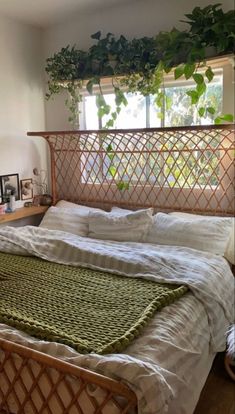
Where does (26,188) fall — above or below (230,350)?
above

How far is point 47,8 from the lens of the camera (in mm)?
3049

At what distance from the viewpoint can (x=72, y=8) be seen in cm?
309

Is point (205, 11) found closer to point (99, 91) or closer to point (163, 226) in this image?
point (99, 91)

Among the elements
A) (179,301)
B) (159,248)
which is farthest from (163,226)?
(179,301)

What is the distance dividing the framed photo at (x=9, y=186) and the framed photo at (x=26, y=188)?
0.16ft

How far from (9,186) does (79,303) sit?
6.10 ft

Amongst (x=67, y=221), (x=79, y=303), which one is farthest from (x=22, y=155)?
(x=79, y=303)

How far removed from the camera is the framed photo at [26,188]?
3484mm

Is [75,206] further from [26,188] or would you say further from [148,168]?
[148,168]

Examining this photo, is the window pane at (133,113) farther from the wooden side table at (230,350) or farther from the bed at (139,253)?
the wooden side table at (230,350)

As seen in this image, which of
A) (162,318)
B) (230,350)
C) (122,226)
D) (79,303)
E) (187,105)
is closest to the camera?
(162,318)

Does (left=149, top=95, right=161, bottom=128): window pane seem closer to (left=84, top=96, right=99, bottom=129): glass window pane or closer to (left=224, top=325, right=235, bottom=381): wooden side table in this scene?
(left=84, top=96, right=99, bottom=129): glass window pane

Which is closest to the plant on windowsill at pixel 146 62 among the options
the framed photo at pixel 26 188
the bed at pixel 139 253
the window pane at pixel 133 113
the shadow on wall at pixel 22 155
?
the window pane at pixel 133 113

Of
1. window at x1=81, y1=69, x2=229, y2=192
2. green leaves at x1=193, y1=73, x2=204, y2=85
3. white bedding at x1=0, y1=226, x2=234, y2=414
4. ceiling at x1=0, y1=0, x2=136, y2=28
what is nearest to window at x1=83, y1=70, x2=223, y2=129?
window at x1=81, y1=69, x2=229, y2=192
